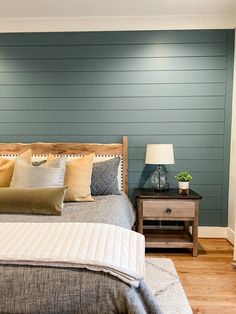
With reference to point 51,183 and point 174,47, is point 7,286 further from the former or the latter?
point 174,47

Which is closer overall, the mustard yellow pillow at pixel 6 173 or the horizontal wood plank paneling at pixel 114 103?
the mustard yellow pillow at pixel 6 173

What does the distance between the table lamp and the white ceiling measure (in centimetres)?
147

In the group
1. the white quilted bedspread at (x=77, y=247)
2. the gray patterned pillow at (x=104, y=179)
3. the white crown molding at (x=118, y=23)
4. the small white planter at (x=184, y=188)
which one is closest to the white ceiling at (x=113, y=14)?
the white crown molding at (x=118, y=23)

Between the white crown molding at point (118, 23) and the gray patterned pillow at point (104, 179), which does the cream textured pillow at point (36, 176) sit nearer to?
the gray patterned pillow at point (104, 179)

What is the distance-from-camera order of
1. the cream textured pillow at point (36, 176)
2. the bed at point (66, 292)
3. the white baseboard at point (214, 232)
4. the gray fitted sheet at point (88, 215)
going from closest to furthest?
1. the bed at point (66, 292)
2. the gray fitted sheet at point (88, 215)
3. the cream textured pillow at point (36, 176)
4. the white baseboard at point (214, 232)

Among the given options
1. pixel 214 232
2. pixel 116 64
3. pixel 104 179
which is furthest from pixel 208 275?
pixel 116 64

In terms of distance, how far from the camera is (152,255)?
2885 millimetres

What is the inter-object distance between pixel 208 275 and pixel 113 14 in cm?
298

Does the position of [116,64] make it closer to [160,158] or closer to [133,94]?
[133,94]

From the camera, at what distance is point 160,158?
2.98 m

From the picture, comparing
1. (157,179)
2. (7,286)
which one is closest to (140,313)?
(7,286)

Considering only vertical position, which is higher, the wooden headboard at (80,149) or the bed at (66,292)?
the wooden headboard at (80,149)

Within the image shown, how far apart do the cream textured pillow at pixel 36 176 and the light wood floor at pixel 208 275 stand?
50.9 inches

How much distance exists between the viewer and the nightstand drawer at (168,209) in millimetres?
2889
